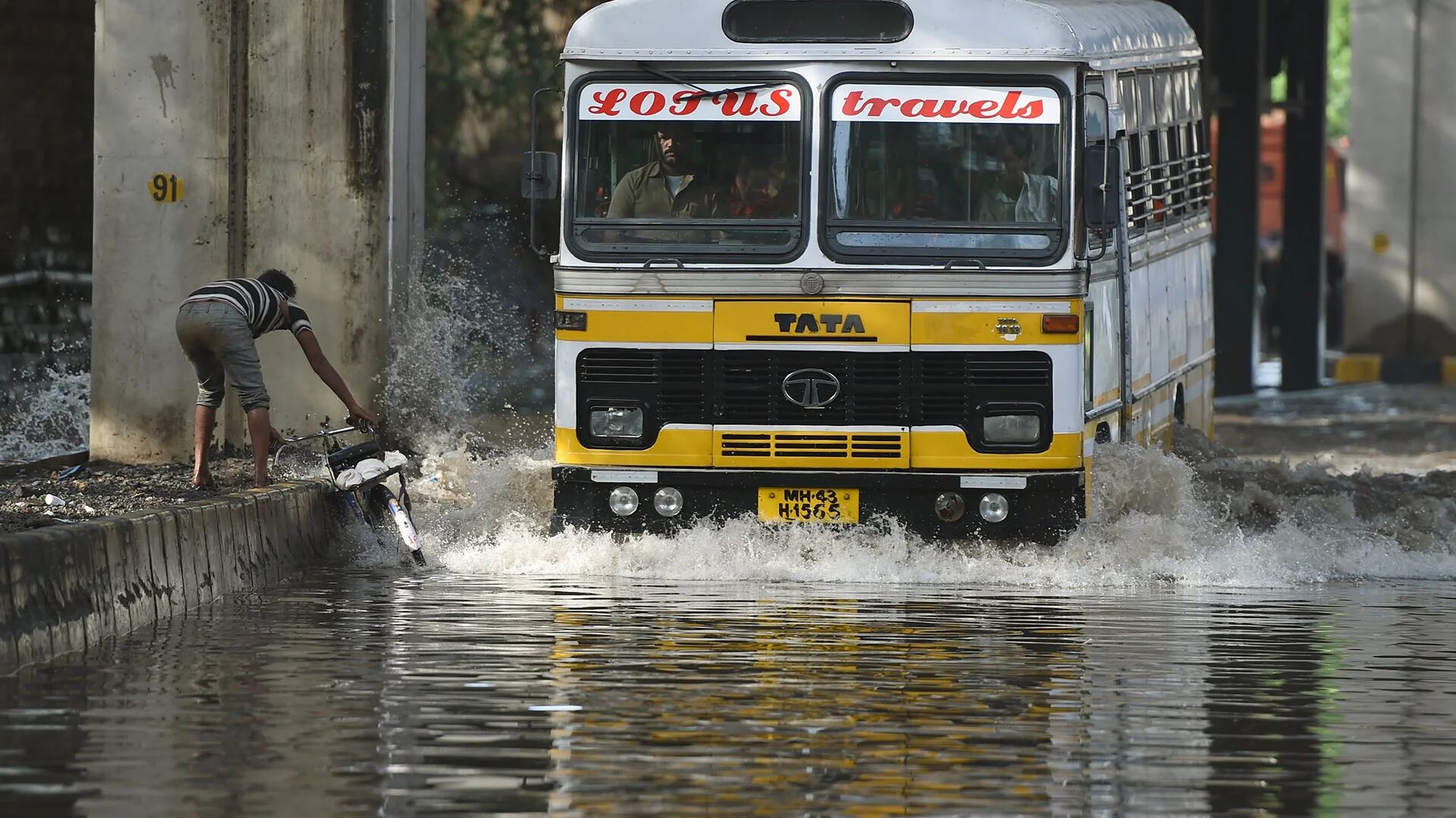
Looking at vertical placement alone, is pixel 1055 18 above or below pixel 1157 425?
above

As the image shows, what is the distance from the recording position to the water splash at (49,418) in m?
18.0

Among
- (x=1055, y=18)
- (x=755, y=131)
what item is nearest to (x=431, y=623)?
(x=755, y=131)

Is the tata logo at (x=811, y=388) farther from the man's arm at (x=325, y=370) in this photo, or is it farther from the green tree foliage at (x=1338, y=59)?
the green tree foliage at (x=1338, y=59)

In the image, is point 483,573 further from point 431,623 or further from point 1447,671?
point 1447,671

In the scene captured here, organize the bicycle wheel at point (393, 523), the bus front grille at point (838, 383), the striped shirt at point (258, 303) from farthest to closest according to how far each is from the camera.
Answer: the striped shirt at point (258, 303) → the bicycle wheel at point (393, 523) → the bus front grille at point (838, 383)

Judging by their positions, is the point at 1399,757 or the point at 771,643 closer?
the point at 1399,757

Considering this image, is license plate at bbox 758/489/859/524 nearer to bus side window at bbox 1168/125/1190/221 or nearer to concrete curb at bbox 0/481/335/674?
concrete curb at bbox 0/481/335/674

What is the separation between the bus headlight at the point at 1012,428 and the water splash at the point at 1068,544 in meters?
0.57

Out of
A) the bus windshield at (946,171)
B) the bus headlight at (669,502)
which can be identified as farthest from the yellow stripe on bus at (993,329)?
the bus headlight at (669,502)

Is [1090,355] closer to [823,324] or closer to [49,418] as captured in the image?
[823,324]

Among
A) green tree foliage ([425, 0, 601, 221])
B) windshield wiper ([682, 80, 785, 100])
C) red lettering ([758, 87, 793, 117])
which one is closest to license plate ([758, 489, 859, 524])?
red lettering ([758, 87, 793, 117])

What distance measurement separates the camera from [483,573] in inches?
511

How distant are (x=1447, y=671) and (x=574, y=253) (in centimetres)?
494

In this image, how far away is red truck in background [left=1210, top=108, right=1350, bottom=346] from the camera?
142 feet
